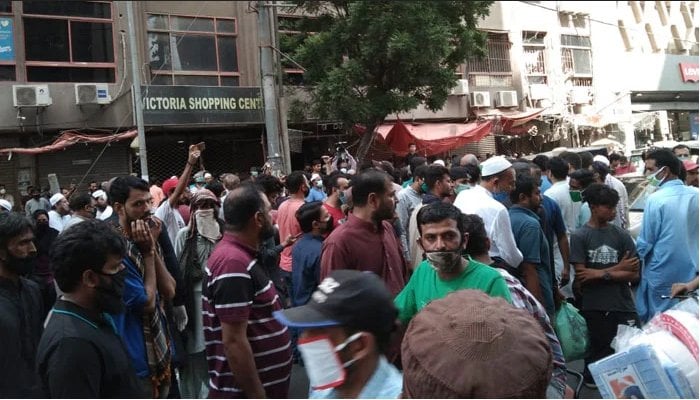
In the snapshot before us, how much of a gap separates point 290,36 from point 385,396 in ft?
52.3

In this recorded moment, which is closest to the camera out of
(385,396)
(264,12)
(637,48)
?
(385,396)

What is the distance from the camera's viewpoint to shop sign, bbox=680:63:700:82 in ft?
95.7

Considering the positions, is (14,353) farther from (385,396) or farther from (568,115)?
(568,115)

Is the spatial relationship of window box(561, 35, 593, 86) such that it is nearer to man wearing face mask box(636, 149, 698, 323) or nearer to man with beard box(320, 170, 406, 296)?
man wearing face mask box(636, 149, 698, 323)

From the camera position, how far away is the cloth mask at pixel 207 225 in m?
4.62

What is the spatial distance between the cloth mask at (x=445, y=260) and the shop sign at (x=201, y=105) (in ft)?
45.1

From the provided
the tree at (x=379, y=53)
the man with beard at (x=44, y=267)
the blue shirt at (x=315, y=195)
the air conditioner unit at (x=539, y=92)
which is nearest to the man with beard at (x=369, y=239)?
the man with beard at (x=44, y=267)

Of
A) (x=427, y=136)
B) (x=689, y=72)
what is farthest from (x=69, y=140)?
(x=689, y=72)

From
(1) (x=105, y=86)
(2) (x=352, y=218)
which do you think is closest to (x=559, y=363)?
(2) (x=352, y=218)

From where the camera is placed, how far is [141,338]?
9.70ft

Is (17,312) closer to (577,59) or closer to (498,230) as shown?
(498,230)

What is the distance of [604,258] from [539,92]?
1972 centimetres

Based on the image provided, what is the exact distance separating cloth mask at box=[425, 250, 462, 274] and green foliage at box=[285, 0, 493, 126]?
1168 cm

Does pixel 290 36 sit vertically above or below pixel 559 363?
above
